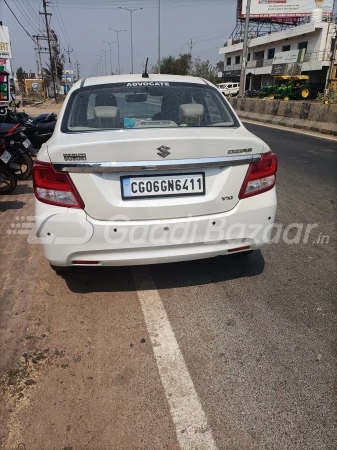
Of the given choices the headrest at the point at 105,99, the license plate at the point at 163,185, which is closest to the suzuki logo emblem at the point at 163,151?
the license plate at the point at 163,185

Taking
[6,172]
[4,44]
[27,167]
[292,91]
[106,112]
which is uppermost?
[4,44]

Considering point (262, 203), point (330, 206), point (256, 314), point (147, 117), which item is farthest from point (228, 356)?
point (330, 206)

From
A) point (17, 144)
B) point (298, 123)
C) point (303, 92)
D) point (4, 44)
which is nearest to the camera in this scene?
point (17, 144)

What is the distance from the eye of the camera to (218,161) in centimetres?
268

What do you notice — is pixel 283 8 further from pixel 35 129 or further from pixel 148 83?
pixel 148 83

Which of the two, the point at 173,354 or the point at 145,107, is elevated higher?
the point at 145,107

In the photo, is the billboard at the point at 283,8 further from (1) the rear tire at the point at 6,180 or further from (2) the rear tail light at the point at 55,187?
(2) the rear tail light at the point at 55,187

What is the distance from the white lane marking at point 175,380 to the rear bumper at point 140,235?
1.38 feet

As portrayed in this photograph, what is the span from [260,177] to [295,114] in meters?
15.7

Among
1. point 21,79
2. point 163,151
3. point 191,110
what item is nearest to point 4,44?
point 191,110

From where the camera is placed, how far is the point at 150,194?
265 cm

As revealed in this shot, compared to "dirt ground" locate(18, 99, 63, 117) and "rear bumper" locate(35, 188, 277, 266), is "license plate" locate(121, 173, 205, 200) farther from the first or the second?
"dirt ground" locate(18, 99, 63, 117)

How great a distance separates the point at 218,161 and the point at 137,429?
1741 millimetres

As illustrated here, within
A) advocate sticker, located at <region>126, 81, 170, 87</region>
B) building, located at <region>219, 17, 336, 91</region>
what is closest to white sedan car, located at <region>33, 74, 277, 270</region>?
advocate sticker, located at <region>126, 81, 170, 87</region>
